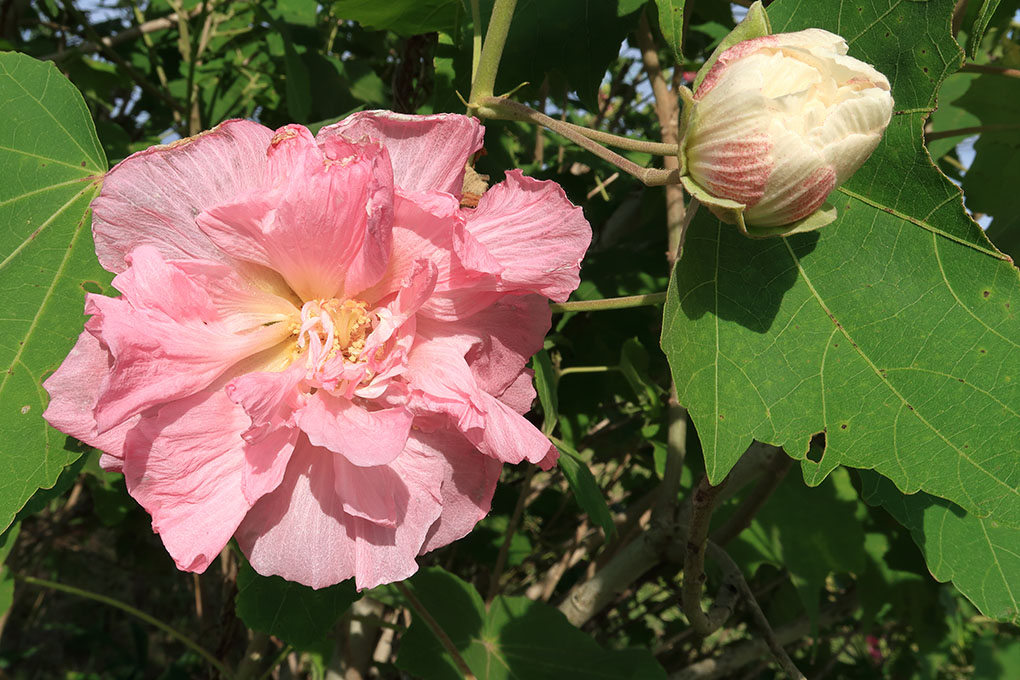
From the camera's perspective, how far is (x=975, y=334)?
109 centimetres

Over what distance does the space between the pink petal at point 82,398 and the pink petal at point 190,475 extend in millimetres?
42

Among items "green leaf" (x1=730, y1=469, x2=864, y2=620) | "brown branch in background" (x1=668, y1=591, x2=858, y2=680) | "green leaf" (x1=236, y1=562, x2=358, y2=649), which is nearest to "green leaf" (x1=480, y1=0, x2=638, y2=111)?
"green leaf" (x1=236, y1=562, x2=358, y2=649)

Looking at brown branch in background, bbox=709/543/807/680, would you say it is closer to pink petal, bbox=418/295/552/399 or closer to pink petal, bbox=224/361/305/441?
pink petal, bbox=418/295/552/399

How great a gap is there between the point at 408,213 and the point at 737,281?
49 centimetres

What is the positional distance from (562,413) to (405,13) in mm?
1238

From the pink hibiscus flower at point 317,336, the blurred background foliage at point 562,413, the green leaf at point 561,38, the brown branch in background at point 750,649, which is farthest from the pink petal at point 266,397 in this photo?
the brown branch in background at point 750,649

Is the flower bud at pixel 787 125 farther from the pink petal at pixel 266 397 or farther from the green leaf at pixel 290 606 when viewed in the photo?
the green leaf at pixel 290 606

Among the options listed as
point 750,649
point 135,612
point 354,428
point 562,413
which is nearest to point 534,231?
point 354,428

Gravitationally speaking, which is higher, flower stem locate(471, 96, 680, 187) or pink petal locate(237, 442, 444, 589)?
flower stem locate(471, 96, 680, 187)

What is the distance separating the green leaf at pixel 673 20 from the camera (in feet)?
4.02

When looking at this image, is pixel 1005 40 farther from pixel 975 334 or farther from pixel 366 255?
pixel 366 255

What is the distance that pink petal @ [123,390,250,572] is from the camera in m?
0.98

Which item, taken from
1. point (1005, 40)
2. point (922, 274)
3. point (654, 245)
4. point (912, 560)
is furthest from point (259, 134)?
point (1005, 40)

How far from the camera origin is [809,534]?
2094mm
